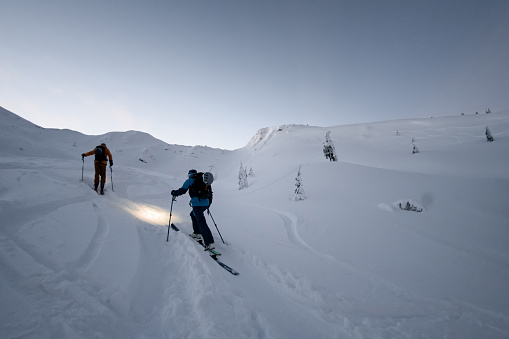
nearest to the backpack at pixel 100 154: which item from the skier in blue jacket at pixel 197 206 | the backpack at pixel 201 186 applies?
the skier in blue jacket at pixel 197 206

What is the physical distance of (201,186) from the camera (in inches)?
243

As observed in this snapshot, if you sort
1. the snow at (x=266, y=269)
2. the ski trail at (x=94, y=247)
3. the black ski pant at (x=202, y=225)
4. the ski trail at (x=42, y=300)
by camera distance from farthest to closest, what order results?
the black ski pant at (x=202, y=225), the ski trail at (x=94, y=247), the snow at (x=266, y=269), the ski trail at (x=42, y=300)

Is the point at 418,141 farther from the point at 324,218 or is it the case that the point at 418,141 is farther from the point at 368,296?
the point at 368,296

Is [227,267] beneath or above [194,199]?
beneath

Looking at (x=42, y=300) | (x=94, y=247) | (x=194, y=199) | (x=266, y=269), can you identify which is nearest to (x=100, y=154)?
(x=194, y=199)

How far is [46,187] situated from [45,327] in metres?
7.09

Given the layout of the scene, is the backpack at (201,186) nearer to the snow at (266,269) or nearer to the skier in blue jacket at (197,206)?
the skier in blue jacket at (197,206)

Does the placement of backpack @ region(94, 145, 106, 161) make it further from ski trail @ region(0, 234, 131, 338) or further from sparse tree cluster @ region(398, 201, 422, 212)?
sparse tree cluster @ region(398, 201, 422, 212)

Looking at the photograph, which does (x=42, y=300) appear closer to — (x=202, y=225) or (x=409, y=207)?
(x=202, y=225)

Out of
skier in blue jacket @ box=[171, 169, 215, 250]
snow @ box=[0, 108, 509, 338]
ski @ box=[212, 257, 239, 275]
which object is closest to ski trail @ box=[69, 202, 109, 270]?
snow @ box=[0, 108, 509, 338]

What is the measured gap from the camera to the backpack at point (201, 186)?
238 inches

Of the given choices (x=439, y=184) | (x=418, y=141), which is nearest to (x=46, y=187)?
(x=439, y=184)

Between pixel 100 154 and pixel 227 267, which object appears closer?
pixel 227 267

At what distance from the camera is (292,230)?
A: 8.02 metres
